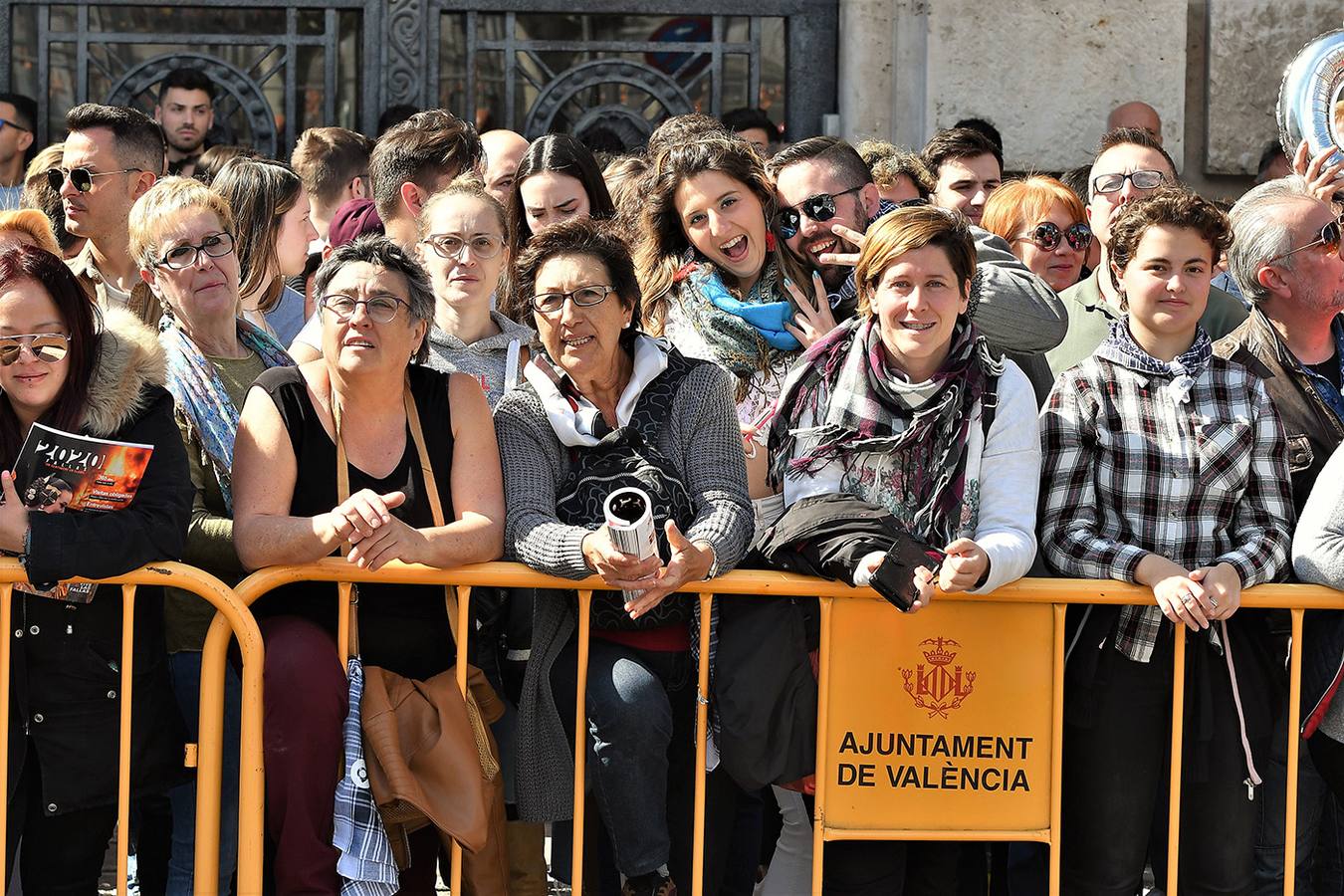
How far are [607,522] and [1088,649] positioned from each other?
1.23m

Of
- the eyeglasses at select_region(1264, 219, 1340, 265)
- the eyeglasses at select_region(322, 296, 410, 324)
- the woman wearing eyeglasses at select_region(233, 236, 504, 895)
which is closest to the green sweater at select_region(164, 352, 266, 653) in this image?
the woman wearing eyeglasses at select_region(233, 236, 504, 895)

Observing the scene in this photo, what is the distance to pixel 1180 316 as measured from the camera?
409cm

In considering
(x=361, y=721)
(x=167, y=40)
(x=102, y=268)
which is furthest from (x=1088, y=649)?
(x=167, y=40)

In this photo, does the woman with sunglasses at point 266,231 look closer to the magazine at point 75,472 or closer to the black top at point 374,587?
the black top at point 374,587

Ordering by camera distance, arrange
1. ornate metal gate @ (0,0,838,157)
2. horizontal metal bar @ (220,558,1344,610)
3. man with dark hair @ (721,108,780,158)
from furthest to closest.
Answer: ornate metal gate @ (0,0,838,157) → man with dark hair @ (721,108,780,158) → horizontal metal bar @ (220,558,1344,610)

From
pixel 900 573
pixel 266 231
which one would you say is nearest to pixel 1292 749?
pixel 900 573

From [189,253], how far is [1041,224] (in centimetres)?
255

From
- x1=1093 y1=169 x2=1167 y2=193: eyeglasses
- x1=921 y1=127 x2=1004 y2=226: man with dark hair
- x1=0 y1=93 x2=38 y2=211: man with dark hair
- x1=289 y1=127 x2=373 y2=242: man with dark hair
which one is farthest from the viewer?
x1=0 y1=93 x2=38 y2=211: man with dark hair

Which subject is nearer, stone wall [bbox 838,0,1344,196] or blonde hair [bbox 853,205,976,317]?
blonde hair [bbox 853,205,976,317]

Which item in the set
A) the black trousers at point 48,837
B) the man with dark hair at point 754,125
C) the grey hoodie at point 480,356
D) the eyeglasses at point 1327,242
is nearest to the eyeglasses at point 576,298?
the grey hoodie at point 480,356

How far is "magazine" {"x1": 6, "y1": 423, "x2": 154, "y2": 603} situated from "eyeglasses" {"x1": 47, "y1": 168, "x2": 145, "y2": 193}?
1.71 meters

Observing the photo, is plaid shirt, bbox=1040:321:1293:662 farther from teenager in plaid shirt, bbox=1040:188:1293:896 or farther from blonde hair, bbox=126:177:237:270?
blonde hair, bbox=126:177:237:270

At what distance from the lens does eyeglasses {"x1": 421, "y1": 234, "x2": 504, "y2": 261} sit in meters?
4.59

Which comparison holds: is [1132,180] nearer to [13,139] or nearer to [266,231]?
[266,231]
